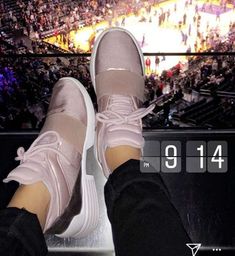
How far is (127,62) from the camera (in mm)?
1157

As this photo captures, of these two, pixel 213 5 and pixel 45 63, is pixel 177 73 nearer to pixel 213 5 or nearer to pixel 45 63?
pixel 213 5

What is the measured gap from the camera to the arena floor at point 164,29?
1711 millimetres

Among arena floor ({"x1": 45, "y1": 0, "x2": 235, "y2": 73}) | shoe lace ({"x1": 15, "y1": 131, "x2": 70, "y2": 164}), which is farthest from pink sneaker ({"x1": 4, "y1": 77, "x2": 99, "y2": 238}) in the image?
arena floor ({"x1": 45, "y1": 0, "x2": 235, "y2": 73})

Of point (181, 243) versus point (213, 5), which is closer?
point (181, 243)

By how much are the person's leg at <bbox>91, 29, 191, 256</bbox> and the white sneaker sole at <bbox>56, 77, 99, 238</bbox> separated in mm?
35

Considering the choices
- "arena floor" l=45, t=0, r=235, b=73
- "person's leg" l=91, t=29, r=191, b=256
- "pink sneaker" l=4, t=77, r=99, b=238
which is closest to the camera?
"person's leg" l=91, t=29, r=191, b=256

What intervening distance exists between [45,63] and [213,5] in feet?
2.50

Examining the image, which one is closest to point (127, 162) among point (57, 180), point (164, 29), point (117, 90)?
point (57, 180)

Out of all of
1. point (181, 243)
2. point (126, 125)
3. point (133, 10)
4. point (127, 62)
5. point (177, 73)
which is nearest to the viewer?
point (181, 243)

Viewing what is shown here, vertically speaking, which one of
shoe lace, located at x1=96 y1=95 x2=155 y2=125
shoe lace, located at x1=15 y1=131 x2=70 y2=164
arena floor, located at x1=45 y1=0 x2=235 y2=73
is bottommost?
shoe lace, located at x1=15 y1=131 x2=70 y2=164

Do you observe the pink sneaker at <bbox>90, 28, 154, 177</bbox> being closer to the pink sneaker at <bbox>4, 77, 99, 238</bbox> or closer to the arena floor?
the pink sneaker at <bbox>4, 77, 99, 238</bbox>

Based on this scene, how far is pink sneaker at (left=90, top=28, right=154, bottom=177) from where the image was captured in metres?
1.02

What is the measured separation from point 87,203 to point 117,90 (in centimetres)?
32

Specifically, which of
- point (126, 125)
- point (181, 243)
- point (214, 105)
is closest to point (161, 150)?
point (126, 125)
